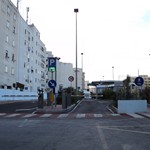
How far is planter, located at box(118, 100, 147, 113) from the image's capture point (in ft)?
95.6

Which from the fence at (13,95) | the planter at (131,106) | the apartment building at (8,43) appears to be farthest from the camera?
the apartment building at (8,43)

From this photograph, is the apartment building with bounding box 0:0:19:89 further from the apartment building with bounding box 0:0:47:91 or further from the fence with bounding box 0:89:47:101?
the fence with bounding box 0:89:47:101

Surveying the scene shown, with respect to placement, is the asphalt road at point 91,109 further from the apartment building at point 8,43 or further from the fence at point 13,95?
→ the apartment building at point 8,43

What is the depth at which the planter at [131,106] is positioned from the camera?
29125mm

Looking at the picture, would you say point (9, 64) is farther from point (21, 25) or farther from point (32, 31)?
point (32, 31)

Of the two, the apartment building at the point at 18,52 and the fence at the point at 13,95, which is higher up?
the apartment building at the point at 18,52

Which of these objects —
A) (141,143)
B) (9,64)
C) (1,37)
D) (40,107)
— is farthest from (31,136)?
(9,64)

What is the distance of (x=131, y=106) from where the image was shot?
29.5m

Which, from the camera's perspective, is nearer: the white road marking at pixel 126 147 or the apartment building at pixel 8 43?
the white road marking at pixel 126 147

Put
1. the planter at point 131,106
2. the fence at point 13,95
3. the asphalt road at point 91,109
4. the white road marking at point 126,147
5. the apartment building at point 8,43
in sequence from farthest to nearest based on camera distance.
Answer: the apartment building at point 8,43, the fence at point 13,95, the asphalt road at point 91,109, the planter at point 131,106, the white road marking at point 126,147

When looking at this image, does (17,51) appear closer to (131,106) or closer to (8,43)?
(8,43)

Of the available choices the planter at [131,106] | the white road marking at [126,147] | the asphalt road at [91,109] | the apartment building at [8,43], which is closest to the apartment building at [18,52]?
the apartment building at [8,43]

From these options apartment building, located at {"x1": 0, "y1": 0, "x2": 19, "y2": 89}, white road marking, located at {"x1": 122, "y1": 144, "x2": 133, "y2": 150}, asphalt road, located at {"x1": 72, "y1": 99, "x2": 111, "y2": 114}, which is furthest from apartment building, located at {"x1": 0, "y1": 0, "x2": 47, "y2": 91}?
white road marking, located at {"x1": 122, "y1": 144, "x2": 133, "y2": 150}

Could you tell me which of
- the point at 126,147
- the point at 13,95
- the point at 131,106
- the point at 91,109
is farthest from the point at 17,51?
the point at 126,147
